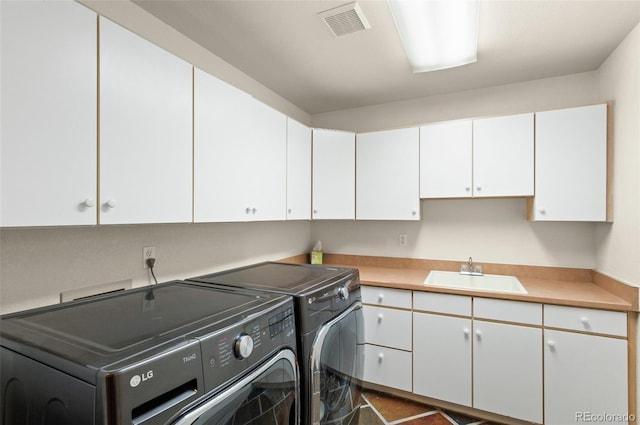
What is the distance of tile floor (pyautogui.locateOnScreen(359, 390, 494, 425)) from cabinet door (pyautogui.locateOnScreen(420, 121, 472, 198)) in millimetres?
1552

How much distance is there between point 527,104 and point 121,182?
280cm

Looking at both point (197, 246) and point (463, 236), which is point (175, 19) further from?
point (463, 236)

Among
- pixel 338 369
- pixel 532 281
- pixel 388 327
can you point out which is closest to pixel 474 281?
pixel 532 281

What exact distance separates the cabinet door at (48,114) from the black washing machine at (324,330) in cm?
77

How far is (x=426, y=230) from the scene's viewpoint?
282 cm

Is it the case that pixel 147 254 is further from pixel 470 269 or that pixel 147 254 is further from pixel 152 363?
pixel 470 269

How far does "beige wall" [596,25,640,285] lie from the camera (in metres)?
1.75

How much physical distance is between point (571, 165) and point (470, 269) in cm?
102

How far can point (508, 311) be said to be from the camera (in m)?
2.03

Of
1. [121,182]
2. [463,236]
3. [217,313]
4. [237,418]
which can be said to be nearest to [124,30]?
[121,182]

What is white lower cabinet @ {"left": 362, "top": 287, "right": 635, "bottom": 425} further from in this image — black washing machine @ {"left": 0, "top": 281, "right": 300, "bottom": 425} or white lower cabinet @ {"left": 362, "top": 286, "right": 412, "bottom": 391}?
black washing machine @ {"left": 0, "top": 281, "right": 300, "bottom": 425}

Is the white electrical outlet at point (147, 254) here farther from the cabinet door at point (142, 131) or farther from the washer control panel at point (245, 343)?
the washer control panel at point (245, 343)

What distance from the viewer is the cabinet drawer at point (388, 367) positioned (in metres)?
2.31

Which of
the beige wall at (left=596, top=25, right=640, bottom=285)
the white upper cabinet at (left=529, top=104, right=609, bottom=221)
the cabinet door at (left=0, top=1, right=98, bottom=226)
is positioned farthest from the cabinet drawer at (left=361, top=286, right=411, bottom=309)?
the cabinet door at (left=0, top=1, right=98, bottom=226)
